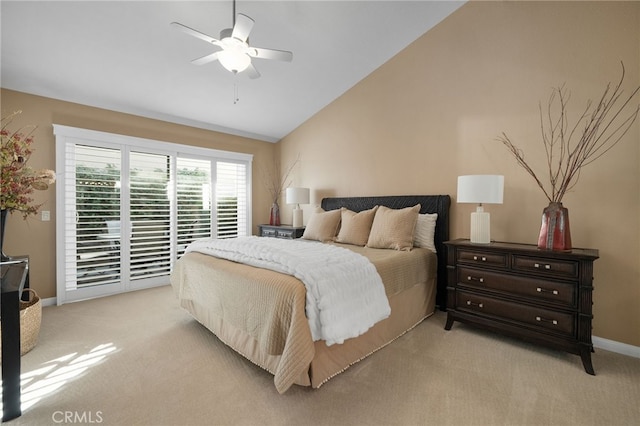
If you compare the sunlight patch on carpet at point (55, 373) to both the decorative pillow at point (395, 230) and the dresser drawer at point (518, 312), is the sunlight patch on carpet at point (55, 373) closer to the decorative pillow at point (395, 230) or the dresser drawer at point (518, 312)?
the decorative pillow at point (395, 230)

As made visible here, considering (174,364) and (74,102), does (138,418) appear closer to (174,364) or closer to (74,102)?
(174,364)

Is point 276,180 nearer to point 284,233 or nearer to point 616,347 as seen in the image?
point 284,233

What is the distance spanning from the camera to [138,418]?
161 cm

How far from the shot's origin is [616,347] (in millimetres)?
2393

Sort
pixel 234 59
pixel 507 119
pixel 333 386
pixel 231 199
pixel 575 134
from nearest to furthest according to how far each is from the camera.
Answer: pixel 333 386 → pixel 234 59 → pixel 575 134 → pixel 507 119 → pixel 231 199

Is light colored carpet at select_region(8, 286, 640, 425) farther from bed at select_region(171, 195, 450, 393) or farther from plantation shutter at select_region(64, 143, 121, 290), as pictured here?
plantation shutter at select_region(64, 143, 121, 290)

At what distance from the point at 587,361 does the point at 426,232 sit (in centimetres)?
162

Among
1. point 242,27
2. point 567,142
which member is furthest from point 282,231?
point 567,142

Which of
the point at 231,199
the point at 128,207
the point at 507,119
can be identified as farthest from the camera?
the point at 231,199

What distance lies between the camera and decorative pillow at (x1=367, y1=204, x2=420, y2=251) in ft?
9.98

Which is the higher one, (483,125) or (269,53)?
(269,53)

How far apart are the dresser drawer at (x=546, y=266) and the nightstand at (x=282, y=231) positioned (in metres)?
2.91

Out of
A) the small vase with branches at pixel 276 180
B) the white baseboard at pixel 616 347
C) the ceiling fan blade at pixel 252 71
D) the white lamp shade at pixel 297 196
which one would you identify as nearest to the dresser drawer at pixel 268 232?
the small vase with branches at pixel 276 180

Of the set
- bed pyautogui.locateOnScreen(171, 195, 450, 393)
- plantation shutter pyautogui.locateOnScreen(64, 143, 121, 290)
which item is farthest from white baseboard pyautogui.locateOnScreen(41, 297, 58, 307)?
bed pyautogui.locateOnScreen(171, 195, 450, 393)
